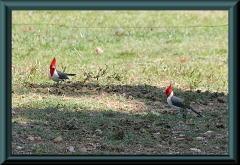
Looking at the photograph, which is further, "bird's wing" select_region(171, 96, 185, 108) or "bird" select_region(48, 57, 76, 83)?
"bird" select_region(48, 57, 76, 83)

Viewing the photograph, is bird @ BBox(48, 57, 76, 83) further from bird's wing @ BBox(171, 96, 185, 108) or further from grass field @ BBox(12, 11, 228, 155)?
bird's wing @ BBox(171, 96, 185, 108)

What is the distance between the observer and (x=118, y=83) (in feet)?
25.6

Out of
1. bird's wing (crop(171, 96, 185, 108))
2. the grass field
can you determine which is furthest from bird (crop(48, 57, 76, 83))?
bird's wing (crop(171, 96, 185, 108))

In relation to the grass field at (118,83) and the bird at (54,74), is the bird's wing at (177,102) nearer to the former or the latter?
the grass field at (118,83)

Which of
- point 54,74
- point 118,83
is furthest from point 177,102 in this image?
point 54,74

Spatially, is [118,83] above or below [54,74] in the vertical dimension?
below

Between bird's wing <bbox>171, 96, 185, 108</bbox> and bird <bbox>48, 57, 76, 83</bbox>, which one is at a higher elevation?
bird <bbox>48, 57, 76, 83</bbox>

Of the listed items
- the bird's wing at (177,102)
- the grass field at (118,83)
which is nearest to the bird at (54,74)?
the grass field at (118,83)

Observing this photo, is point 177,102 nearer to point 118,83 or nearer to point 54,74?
point 118,83

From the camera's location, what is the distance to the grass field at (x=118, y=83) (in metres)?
5.48

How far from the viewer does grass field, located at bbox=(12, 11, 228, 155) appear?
548 cm
